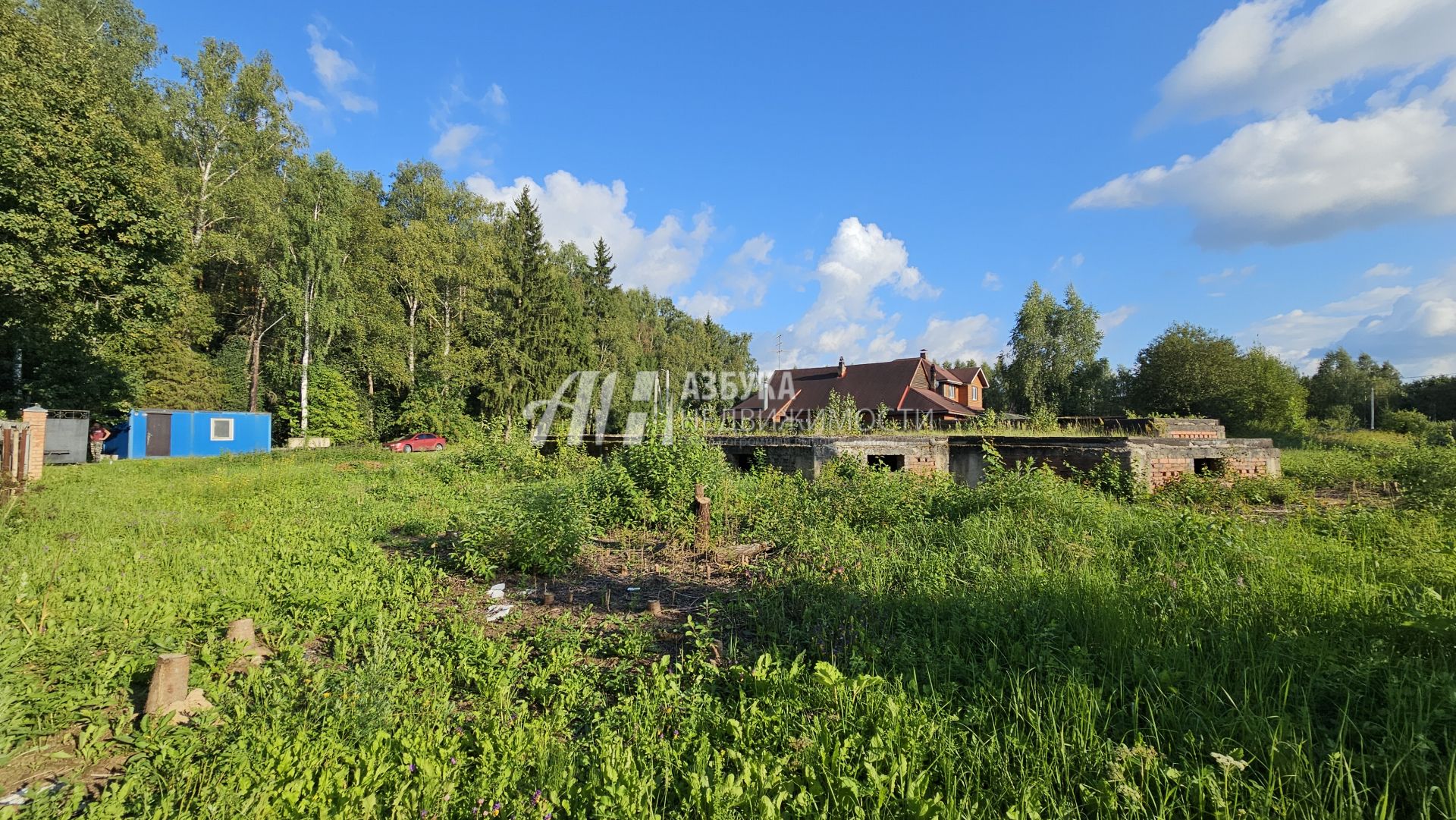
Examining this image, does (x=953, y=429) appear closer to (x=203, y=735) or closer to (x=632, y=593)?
(x=632, y=593)

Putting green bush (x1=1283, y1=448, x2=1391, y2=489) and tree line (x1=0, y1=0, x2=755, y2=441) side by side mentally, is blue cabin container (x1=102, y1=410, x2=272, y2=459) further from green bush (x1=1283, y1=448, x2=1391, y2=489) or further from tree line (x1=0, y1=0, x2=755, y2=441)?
green bush (x1=1283, y1=448, x2=1391, y2=489)

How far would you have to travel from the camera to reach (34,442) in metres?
10.3

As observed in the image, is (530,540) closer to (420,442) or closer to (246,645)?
(246,645)

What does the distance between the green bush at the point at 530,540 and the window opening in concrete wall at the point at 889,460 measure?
5.22 meters

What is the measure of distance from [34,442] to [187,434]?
1078cm

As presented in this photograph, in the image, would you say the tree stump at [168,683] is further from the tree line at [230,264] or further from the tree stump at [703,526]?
the tree line at [230,264]

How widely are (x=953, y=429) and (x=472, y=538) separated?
38.9 feet

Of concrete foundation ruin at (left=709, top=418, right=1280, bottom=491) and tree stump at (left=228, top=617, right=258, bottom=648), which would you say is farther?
concrete foundation ruin at (left=709, top=418, right=1280, bottom=491)

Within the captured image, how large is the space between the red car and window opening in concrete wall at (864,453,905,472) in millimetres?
21183

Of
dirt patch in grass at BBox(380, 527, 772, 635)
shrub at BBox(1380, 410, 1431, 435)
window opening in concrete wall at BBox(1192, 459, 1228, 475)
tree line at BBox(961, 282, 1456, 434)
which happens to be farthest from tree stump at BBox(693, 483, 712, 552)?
shrub at BBox(1380, 410, 1431, 435)

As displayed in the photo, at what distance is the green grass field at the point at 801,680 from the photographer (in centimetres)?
194

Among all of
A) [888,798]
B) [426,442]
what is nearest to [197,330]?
[426,442]

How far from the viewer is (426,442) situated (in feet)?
82.4

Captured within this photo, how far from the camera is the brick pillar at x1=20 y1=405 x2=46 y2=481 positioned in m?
9.44
